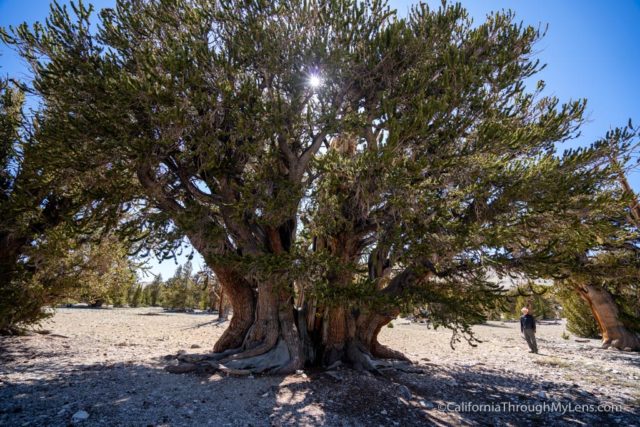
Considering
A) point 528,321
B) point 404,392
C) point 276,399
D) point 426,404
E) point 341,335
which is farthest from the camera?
point 528,321

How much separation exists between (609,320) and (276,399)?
16.0 metres

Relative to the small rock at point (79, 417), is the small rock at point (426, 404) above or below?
below

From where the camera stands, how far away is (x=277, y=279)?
7.12m

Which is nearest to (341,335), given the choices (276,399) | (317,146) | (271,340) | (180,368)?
(271,340)

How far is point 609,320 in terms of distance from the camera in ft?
47.0

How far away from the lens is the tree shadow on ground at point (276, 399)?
4855mm

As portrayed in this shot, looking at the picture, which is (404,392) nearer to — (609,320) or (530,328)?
(530,328)

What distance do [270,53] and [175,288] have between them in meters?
46.9

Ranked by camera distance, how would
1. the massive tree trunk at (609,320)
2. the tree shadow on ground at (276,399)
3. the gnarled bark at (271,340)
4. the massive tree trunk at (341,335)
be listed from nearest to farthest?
the tree shadow on ground at (276,399), the gnarled bark at (271,340), the massive tree trunk at (341,335), the massive tree trunk at (609,320)

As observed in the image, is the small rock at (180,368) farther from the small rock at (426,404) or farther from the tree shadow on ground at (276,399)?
the small rock at (426,404)

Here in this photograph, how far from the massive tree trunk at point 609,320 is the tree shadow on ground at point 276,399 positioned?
31.0 feet

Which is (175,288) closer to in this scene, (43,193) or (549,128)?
(43,193)

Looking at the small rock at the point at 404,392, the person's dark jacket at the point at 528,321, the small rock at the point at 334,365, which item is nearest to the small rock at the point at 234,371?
the small rock at the point at 334,365

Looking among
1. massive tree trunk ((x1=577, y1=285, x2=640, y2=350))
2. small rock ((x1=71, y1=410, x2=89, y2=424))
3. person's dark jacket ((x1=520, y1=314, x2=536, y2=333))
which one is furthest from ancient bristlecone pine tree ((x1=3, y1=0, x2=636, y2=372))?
massive tree trunk ((x1=577, y1=285, x2=640, y2=350))
